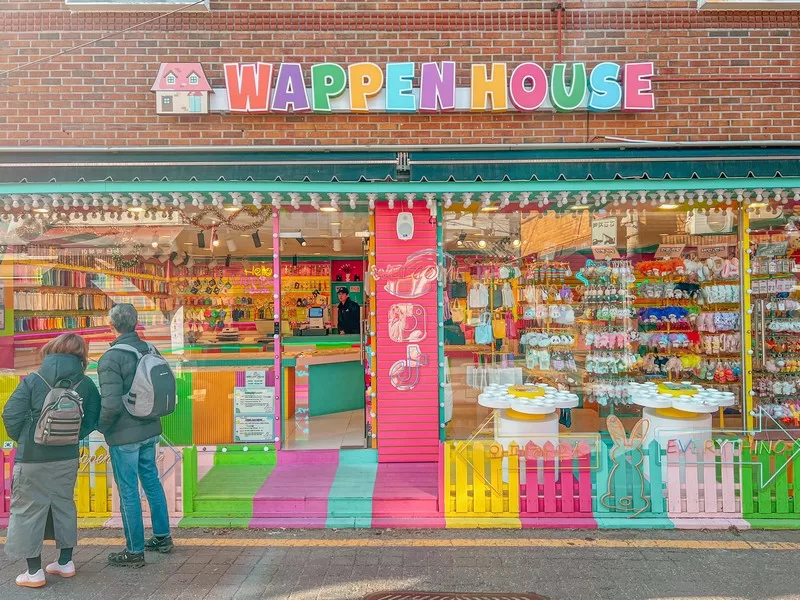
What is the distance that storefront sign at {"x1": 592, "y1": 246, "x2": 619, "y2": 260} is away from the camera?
7984 millimetres

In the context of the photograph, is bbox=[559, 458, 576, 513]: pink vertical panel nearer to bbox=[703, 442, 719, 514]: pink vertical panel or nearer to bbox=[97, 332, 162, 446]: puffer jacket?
bbox=[703, 442, 719, 514]: pink vertical panel

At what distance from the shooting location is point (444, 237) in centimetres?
745

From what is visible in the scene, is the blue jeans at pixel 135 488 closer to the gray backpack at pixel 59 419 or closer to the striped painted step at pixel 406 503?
the gray backpack at pixel 59 419

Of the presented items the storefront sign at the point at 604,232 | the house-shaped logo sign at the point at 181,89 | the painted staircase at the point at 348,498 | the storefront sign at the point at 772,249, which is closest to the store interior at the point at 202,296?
the painted staircase at the point at 348,498

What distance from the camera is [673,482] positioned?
5.43 metres

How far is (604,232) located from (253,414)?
5.32 m

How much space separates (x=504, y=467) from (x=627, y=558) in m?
1.27

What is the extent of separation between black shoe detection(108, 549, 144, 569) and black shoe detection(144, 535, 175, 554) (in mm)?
254

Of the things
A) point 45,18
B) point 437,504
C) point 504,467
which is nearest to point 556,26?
point 504,467

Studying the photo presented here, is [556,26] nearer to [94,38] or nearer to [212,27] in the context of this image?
[212,27]

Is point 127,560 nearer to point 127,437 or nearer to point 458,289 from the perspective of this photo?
point 127,437

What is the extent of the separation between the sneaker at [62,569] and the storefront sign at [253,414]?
2996 mm

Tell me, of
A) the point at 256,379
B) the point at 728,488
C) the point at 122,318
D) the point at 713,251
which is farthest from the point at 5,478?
the point at 713,251

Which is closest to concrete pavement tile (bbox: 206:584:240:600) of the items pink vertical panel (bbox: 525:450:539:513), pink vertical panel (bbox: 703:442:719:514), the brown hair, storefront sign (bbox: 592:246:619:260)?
the brown hair
